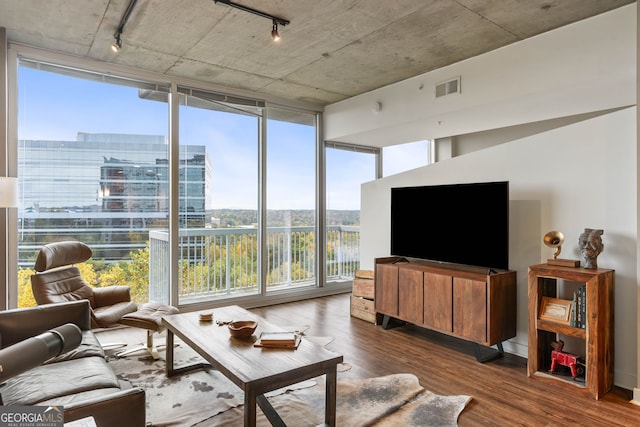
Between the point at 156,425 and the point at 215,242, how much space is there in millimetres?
2835

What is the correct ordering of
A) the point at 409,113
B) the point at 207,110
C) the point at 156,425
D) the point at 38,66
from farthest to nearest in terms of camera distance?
the point at 207,110 < the point at 409,113 < the point at 38,66 < the point at 156,425

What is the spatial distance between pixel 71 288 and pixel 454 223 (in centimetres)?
347

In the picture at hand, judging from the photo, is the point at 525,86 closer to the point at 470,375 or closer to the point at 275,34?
the point at 275,34

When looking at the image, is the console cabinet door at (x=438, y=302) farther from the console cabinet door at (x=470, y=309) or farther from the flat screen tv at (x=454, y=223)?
the flat screen tv at (x=454, y=223)

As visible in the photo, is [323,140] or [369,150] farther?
[369,150]

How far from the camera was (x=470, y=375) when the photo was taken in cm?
299

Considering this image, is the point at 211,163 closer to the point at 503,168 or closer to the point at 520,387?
the point at 503,168

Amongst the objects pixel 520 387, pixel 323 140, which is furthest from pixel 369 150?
pixel 520 387

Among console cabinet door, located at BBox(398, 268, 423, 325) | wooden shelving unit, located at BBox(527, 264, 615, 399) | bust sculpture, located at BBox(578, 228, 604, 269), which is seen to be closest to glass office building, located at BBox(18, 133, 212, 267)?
console cabinet door, located at BBox(398, 268, 423, 325)

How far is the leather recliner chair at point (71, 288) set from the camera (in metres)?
3.12

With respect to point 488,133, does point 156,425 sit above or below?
below

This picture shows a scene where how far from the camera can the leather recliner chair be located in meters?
3.12

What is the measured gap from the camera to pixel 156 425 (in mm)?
2242

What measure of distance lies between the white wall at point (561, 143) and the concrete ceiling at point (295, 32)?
0.18 meters
